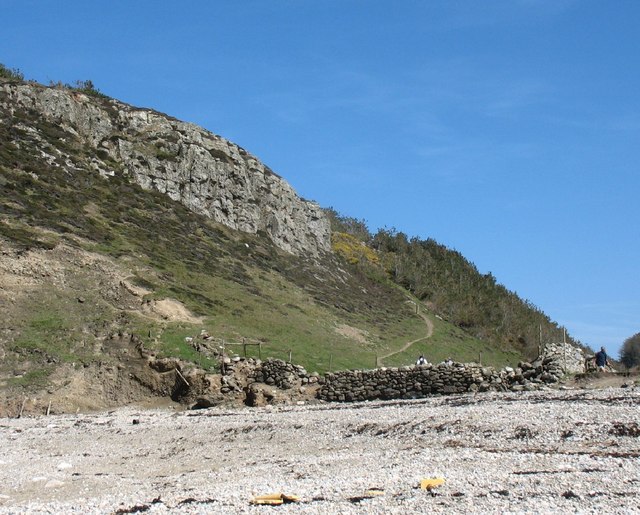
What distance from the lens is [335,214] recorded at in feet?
413

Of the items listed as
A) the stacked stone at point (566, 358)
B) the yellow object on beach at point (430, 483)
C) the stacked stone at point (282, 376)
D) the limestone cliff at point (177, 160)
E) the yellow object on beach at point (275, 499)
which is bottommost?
the yellow object on beach at point (275, 499)

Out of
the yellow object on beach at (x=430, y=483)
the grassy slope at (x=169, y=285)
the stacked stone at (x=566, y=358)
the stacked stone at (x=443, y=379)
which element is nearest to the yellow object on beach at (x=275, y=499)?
the yellow object on beach at (x=430, y=483)

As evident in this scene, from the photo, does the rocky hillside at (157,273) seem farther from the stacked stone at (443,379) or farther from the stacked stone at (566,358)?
the stacked stone at (566,358)

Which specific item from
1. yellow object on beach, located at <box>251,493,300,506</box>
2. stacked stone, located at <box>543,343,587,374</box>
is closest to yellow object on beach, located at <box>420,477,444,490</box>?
yellow object on beach, located at <box>251,493,300,506</box>

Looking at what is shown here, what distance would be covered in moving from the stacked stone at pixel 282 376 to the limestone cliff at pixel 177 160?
38.6 m

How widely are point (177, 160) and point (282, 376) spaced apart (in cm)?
4623

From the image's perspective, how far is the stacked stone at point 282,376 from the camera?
1275 inches

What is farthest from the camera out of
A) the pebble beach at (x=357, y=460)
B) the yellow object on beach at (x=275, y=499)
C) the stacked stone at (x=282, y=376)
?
the stacked stone at (x=282, y=376)

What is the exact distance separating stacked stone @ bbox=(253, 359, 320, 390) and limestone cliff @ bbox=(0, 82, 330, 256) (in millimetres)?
38612

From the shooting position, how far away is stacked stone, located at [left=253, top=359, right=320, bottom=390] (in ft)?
106

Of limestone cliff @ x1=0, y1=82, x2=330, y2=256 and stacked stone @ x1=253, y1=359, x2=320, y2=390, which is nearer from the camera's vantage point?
stacked stone @ x1=253, y1=359, x2=320, y2=390

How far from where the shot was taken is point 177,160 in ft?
243

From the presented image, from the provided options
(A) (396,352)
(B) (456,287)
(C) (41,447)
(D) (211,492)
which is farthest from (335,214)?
(D) (211,492)

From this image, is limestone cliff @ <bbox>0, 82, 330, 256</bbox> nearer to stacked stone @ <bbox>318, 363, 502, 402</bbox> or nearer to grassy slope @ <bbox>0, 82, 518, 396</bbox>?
grassy slope @ <bbox>0, 82, 518, 396</bbox>
